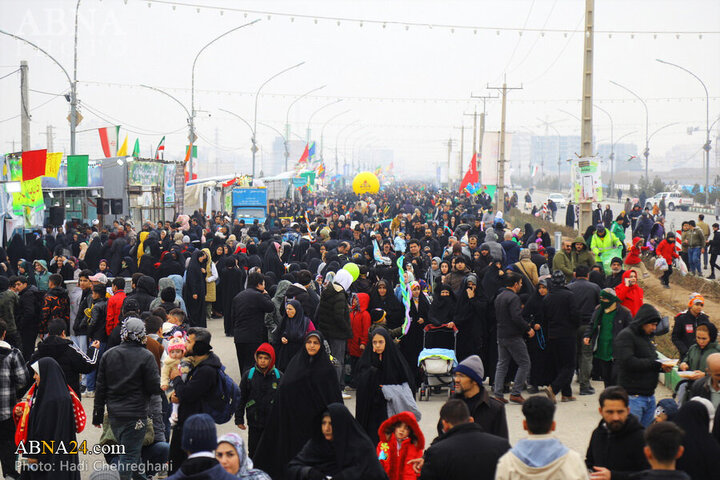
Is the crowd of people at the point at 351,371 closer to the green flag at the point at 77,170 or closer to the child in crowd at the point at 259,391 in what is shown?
the child in crowd at the point at 259,391

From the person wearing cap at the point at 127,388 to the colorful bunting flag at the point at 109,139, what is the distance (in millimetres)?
29126

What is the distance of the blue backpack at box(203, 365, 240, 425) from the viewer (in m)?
6.77

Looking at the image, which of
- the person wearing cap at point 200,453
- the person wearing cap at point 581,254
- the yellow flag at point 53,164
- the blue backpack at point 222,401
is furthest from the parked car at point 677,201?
the person wearing cap at point 200,453

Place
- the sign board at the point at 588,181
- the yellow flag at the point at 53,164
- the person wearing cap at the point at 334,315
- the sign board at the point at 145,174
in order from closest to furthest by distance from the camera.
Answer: the person wearing cap at the point at 334,315 → the sign board at the point at 588,181 → the yellow flag at the point at 53,164 → the sign board at the point at 145,174

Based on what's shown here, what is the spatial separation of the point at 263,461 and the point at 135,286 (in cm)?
448

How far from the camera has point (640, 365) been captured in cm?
720

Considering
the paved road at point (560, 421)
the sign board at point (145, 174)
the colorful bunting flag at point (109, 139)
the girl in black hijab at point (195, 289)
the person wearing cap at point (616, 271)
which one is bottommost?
the paved road at point (560, 421)

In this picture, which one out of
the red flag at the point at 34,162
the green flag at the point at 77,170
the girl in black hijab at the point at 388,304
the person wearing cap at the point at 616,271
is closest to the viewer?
the girl in black hijab at the point at 388,304

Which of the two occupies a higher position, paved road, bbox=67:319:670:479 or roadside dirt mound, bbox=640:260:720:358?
roadside dirt mound, bbox=640:260:720:358

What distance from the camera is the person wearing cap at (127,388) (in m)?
6.76

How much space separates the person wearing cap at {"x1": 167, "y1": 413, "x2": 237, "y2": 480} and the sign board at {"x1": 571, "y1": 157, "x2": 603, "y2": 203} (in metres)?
14.7

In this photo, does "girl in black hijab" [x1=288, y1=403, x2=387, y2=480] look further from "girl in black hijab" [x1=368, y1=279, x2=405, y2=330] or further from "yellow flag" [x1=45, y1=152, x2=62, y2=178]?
"yellow flag" [x1=45, y1=152, x2=62, y2=178]

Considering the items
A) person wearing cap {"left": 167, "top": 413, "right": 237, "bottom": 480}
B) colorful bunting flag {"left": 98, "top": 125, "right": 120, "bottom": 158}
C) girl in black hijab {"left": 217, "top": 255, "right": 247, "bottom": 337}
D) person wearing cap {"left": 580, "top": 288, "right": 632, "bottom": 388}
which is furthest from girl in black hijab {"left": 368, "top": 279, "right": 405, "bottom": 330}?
colorful bunting flag {"left": 98, "top": 125, "right": 120, "bottom": 158}

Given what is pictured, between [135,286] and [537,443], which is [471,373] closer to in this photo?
[537,443]
